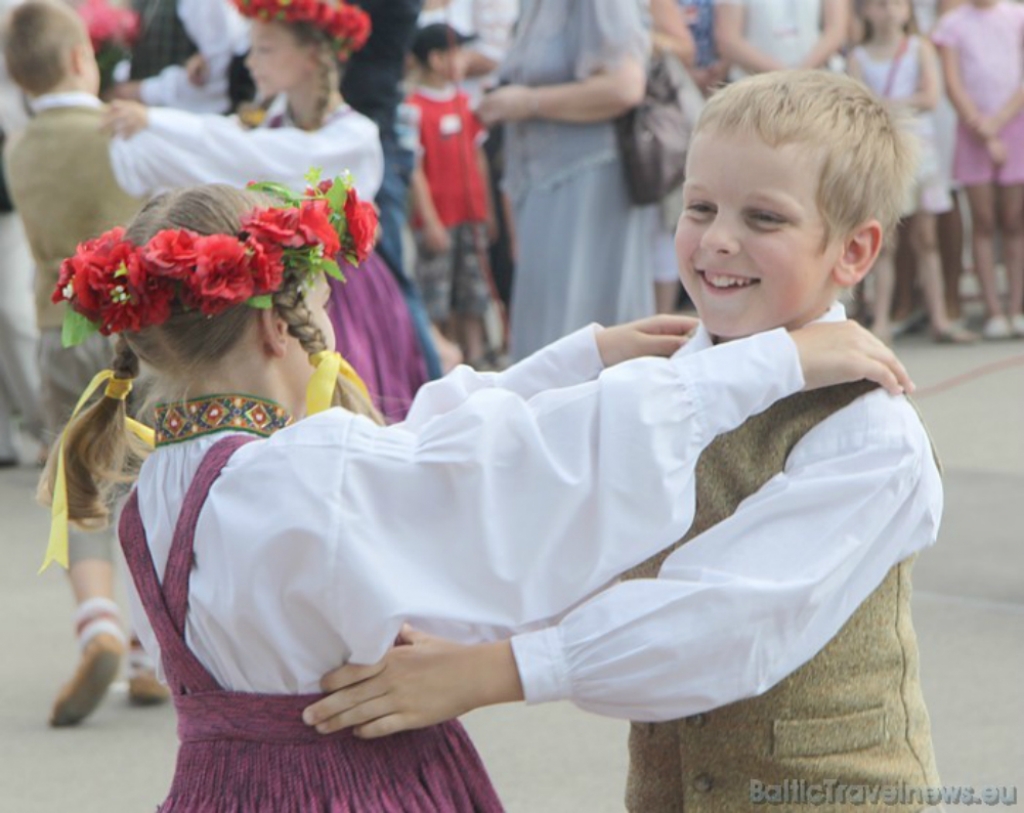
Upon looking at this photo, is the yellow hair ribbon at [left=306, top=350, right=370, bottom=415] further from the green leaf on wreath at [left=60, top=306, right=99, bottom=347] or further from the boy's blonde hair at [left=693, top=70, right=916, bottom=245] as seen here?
the boy's blonde hair at [left=693, top=70, right=916, bottom=245]

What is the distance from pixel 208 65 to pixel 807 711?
18.0ft

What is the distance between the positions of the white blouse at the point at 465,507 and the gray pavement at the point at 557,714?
194 cm

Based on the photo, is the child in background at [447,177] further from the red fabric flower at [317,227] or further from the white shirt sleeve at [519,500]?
the white shirt sleeve at [519,500]

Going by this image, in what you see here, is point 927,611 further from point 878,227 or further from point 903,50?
point 903,50

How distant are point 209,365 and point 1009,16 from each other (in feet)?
24.1

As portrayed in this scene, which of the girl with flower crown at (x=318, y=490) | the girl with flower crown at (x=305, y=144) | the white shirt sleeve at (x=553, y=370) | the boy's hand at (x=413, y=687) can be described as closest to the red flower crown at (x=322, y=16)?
the girl with flower crown at (x=305, y=144)

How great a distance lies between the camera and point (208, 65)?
7.07m

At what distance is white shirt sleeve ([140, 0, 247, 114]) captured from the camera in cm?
701

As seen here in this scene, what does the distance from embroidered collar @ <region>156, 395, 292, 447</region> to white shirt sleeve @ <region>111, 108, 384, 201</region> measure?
2718mm

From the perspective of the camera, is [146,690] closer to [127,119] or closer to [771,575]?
[127,119]

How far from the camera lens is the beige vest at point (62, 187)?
195 inches

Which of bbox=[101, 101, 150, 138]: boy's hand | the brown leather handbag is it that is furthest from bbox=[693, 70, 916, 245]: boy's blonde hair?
the brown leather handbag

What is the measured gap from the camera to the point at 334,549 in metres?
1.87

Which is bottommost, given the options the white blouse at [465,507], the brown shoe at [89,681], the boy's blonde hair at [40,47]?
the brown shoe at [89,681]
